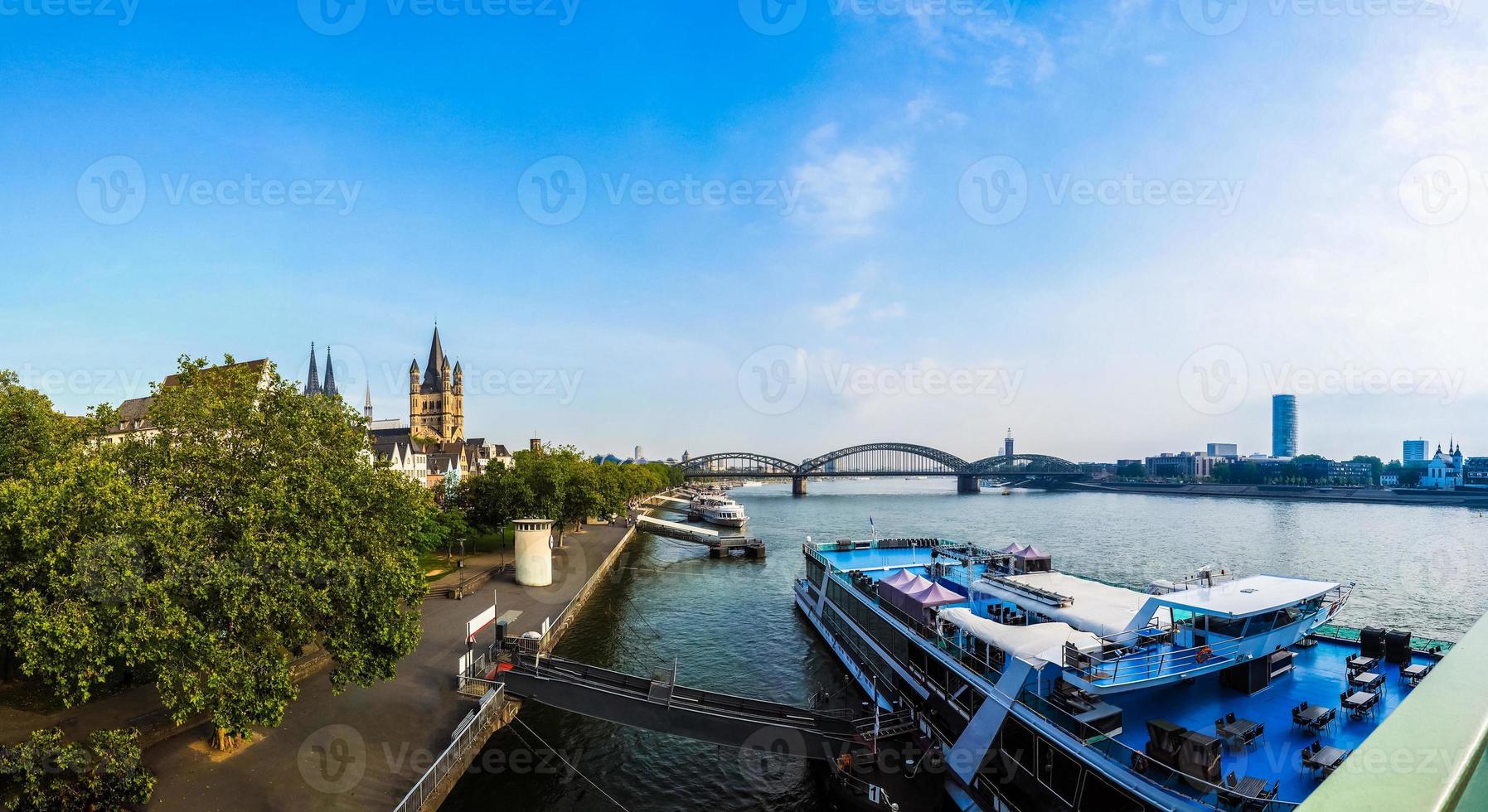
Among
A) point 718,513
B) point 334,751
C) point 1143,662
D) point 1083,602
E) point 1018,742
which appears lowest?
point 334,751

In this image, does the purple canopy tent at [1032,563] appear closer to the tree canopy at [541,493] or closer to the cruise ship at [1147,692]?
the cruise ship at [1147,692]

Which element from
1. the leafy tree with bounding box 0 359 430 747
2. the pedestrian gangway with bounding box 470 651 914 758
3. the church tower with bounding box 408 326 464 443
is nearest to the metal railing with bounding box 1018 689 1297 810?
the pedestrian gangway with bounding box 470 651 914 758

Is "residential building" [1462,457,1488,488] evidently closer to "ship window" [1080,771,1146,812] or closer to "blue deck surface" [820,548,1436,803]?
"blue deck surface" [820,548,1436,803]

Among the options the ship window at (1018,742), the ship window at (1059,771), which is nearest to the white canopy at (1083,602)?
the ship window at (1018,742)

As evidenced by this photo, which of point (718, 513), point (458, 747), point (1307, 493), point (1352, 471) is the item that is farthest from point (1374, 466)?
point (458, 747)

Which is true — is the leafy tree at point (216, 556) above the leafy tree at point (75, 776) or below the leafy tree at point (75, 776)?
above

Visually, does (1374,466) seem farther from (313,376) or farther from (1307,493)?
(313,376)
